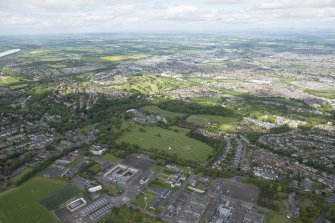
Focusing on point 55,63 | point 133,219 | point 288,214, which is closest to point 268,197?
point 288,214

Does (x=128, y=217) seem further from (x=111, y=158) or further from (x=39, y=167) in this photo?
(x=39, y=167)

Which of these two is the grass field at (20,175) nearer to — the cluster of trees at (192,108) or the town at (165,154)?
the town at (165,154)

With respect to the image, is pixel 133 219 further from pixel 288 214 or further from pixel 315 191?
pixel 315 191

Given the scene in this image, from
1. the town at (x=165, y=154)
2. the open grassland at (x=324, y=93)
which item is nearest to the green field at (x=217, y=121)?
the town at (x=165, y=154)

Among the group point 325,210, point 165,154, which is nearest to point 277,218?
point 325,210

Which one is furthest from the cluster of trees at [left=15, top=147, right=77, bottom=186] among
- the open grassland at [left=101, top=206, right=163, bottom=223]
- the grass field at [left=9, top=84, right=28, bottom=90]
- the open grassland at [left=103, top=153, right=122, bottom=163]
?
the grass field at [left=9, top=84, right=28, bottom=90]

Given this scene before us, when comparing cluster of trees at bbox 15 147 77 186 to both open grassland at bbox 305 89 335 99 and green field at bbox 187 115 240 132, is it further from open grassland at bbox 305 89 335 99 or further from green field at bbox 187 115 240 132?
open grassland at bbox 305 89 335 99
